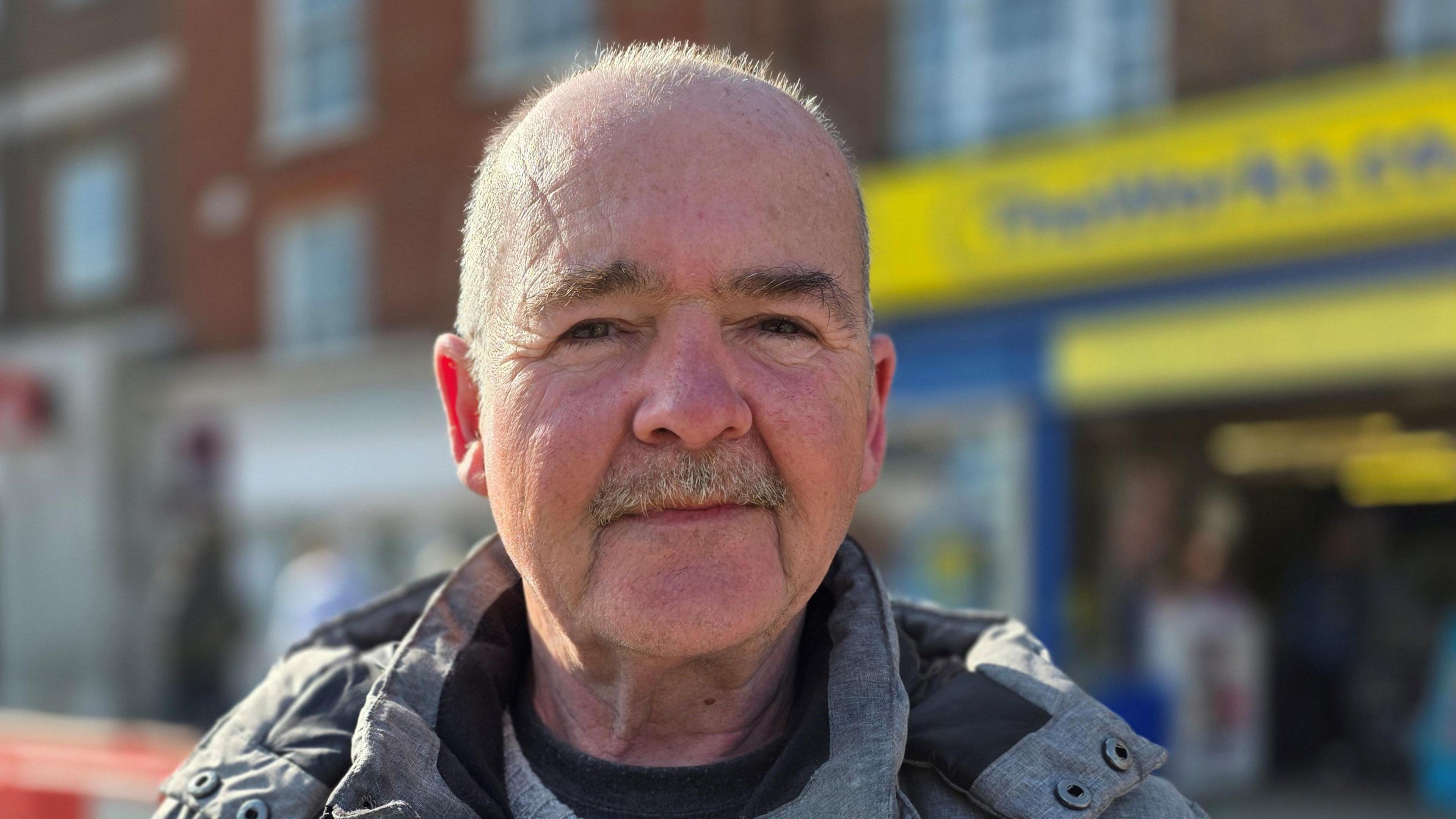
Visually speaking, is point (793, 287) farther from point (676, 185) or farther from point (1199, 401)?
point (1199, 401)

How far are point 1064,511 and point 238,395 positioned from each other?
9867mm

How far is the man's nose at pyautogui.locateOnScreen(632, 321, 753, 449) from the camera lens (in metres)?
1.42

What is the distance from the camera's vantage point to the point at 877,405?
1735 mm

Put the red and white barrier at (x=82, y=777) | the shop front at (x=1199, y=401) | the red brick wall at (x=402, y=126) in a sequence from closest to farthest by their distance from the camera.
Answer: the red and white barrier at (x=82, y=777)
the shop front at (x=1199, y=401)
the red brick wall at (x=402, y=126)

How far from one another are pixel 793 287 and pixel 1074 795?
0.60 metres

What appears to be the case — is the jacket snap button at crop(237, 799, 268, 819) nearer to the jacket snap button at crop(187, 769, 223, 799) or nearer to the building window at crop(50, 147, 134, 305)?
the jacket snap button at crop(187, 769, 223, 799)

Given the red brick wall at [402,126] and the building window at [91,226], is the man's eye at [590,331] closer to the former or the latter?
the red brick wall at [402,126]

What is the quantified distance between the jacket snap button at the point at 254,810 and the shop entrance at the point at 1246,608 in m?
7.33

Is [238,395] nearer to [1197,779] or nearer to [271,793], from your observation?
[1197,779]

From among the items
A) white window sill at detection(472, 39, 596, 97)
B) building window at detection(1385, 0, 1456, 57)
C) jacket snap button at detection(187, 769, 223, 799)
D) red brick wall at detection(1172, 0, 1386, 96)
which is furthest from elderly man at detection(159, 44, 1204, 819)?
white window sill at detection(472, 39, 596, 97)

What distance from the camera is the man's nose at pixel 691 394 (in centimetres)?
142

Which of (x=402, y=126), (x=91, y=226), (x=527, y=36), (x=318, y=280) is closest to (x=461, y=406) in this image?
(x=527, y=36)

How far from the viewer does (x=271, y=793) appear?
1.58m

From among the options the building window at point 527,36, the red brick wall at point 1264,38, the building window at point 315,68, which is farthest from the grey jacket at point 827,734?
the building window at point 315,68
